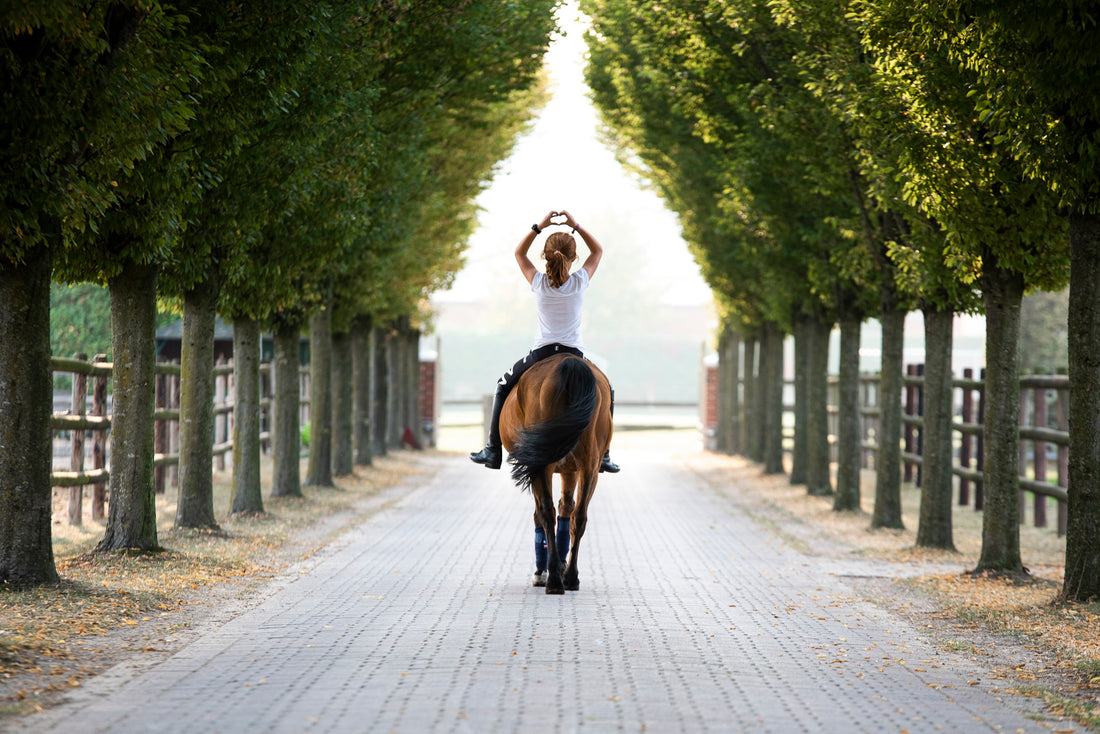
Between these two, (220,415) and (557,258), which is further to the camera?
(220,415)

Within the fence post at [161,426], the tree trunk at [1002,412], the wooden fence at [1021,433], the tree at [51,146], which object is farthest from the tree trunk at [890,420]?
the fence post at [161,426]

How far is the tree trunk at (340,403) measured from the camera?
25.1 meters

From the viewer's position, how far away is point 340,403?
2520 centimetres

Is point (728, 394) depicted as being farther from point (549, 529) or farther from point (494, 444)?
point (549, 529)

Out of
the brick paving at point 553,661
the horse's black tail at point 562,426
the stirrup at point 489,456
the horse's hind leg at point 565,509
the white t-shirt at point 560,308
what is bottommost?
the brick paving at point 553,661

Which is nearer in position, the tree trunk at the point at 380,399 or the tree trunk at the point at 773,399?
the tree trunk at the point at 773,399

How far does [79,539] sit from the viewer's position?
14.7m

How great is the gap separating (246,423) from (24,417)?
7.91 metres

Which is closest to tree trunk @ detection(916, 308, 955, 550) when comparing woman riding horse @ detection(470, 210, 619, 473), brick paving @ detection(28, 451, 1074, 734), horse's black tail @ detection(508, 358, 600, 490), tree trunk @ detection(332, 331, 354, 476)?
brick paving @ detection(28, 451, 1074, 734)

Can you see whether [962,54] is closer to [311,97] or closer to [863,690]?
[863,690]

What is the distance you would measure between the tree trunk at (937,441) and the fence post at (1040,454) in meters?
4.14

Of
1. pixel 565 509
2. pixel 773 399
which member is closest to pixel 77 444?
pixel 565 509

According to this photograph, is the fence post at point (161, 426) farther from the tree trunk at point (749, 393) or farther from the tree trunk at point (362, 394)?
the tree trunk at point (749, 393)

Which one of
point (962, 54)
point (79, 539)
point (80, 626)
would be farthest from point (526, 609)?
point (79, 539)
